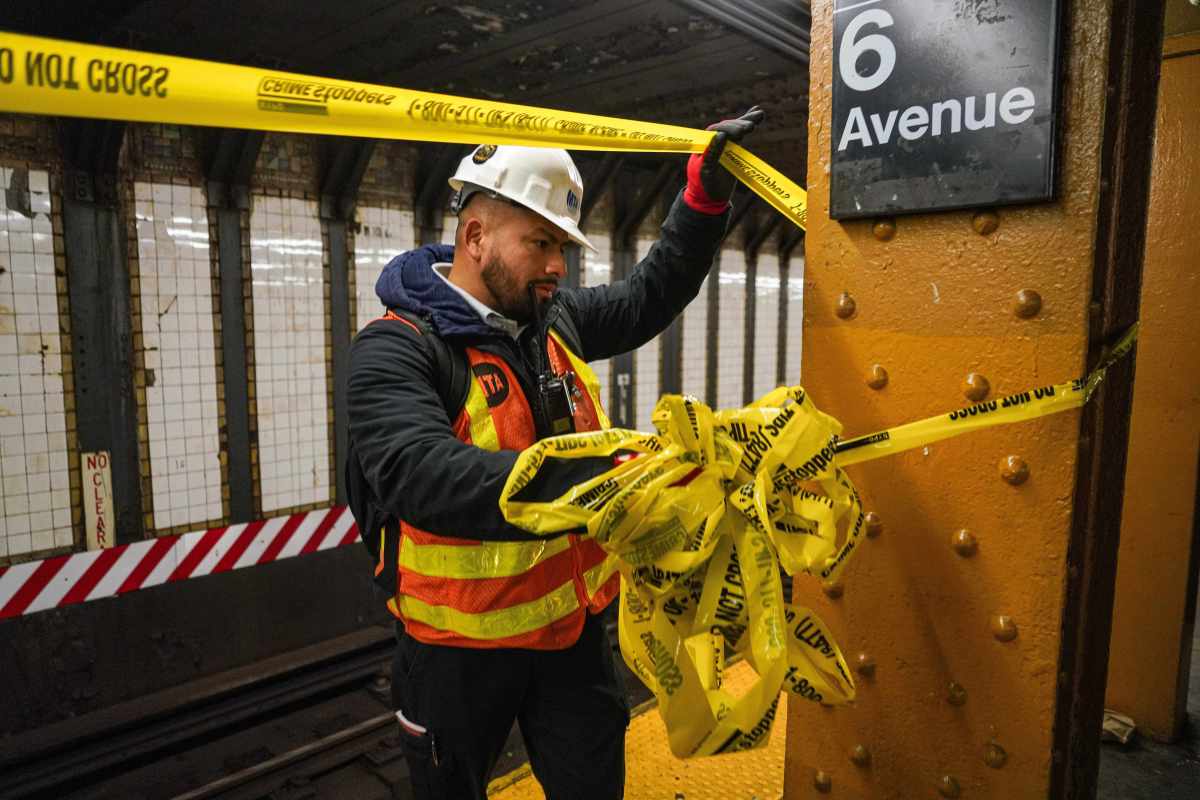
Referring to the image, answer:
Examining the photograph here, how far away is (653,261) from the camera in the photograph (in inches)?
91.7

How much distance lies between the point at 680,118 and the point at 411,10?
2.39 meters

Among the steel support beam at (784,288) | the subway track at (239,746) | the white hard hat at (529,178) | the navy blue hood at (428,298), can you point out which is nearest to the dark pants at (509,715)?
the navy blue hood at (428,298)

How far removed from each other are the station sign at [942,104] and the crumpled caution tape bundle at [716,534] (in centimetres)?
43

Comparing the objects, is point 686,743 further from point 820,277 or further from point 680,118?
point 680,118

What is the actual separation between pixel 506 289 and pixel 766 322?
24.2 ft

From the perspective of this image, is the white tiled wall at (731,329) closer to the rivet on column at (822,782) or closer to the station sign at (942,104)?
the rivet on column at (822,782)

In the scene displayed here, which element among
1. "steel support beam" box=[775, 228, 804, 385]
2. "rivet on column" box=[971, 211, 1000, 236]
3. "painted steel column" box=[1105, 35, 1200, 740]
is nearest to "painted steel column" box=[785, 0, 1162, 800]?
"rivet on column" box=[971, 211, 1000, 236]

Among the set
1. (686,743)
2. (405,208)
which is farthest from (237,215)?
(686,743)

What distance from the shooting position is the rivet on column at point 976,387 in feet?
3.88

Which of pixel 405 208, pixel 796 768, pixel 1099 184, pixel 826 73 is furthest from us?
pixel 405 208

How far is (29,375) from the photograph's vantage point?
3.84 m

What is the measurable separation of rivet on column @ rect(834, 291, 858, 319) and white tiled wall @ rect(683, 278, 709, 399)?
629 centimetres

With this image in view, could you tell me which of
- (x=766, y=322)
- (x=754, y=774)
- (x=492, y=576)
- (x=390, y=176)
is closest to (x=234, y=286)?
(x=390, y=176)

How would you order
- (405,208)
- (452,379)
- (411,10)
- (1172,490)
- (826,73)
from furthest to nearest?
(405,208) → (411,10) → (1172,490) → (452,379) → (826,73)
